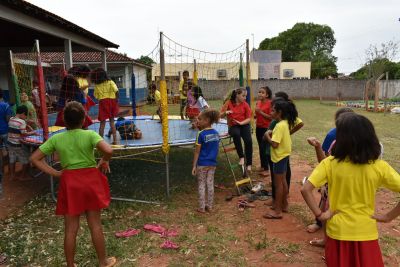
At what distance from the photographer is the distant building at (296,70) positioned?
41906 mm

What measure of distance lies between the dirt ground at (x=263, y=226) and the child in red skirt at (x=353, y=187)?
4.11 ft

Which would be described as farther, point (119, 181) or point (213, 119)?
point (119, 181)

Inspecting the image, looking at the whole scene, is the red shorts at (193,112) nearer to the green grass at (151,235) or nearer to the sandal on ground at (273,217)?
the green grass at (151,235)

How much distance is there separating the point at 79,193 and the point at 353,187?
2.14m

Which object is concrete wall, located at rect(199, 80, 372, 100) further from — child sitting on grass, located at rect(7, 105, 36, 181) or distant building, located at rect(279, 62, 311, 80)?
child sitting on grass, located at rect(7, 105, 36, 181)

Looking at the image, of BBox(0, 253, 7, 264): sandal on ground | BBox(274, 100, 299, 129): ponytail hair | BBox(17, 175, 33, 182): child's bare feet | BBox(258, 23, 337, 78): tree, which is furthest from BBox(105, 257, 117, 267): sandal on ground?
BBox(258, 23, 337, 78): tree

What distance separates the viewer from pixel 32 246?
3.76 m

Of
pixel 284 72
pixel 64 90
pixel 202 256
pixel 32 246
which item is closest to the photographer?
pixel 202 256

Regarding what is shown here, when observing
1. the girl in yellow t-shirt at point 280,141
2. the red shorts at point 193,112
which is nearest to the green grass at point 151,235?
the girl in yellow t-shirt at point 280,141

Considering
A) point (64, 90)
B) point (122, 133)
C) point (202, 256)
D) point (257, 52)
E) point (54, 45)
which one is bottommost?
point (202, 256)

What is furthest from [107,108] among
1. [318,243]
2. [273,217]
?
[318,243]

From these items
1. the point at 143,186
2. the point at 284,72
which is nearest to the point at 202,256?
the point at 143,186

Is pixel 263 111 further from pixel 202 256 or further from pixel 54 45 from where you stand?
pixel 54 45

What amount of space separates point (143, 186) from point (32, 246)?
90.9 inches
